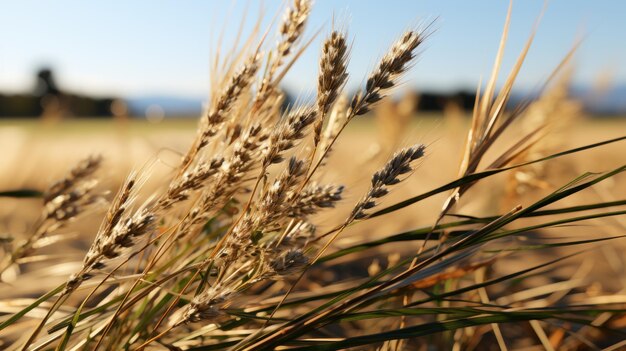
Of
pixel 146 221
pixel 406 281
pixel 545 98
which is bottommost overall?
pixel 406 281

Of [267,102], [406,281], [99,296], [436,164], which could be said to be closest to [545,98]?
[267,102]

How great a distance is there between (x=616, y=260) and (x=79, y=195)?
175 cm

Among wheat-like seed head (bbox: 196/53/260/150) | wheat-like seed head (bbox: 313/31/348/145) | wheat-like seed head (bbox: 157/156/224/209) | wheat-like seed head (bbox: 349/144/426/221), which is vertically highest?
wheat-like seed head (bbox: 196/53/260/150)

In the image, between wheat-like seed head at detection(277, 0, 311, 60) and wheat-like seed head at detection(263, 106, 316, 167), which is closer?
wheat-like seed head at detection(263, 106, 316, 167)

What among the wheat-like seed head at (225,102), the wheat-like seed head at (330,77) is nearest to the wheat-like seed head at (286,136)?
the wheat-like seed head at (330,77)

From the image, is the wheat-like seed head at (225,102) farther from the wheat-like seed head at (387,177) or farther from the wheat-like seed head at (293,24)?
the wheat-like seed head at (387,177)

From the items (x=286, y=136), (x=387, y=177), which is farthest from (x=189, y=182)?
(x=387, y=177)

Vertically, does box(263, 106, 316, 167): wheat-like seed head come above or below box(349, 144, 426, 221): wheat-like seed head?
above

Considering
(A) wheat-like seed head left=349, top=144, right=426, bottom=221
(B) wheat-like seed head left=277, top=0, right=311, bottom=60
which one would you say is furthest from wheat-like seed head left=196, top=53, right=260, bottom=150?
(A) wheat-like seed head left=349, top=144, right=426, bottom=221

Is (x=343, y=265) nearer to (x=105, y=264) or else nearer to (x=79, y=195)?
(x=79, y=195)

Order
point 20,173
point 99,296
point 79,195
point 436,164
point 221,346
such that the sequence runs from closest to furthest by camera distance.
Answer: point 221,346, point 79,195, point 99,296, point 20,173, point 436,164

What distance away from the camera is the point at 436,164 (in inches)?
247

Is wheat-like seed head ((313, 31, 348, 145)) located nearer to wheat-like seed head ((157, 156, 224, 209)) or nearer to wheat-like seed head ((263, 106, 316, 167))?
wheat-like seed head ((263, 106, 316, 167))

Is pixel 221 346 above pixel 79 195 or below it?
below
